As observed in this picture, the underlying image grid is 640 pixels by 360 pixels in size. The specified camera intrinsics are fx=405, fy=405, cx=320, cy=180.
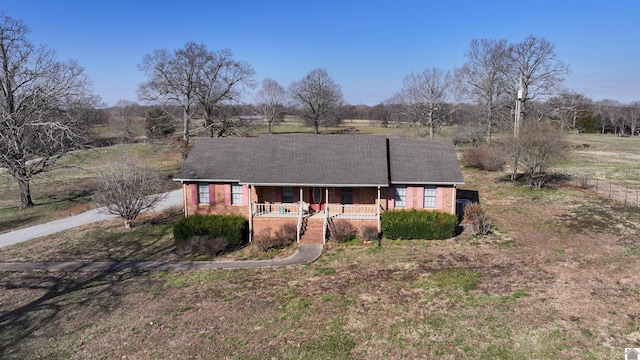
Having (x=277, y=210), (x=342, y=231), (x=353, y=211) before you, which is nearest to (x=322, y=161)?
(x=353, y=211)

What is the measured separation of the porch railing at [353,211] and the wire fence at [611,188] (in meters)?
Answer: 15.6

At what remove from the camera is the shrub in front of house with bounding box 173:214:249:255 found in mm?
19328

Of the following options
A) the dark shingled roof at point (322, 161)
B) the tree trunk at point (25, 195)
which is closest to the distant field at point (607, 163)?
the dark shingled roof at point (322, 161)

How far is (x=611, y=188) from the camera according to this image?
28.9 metres

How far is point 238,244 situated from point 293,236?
9.22 ft

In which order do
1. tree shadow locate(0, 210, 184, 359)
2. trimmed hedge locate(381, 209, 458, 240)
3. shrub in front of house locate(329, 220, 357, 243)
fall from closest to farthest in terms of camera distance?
tree shadow locate(0, 210, 184, 359) < trimmed hedge locate(381, 209, 458, 240) < shrub in front of house locate(329, 220, 357, 243)

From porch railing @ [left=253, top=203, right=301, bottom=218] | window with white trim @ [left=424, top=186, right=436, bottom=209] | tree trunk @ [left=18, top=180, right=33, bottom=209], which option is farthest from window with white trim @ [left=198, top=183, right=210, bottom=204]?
tree trunk @ [left=18, top=180, right=33, bottom=209]

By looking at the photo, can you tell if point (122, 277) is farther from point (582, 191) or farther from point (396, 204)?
point (582, 191)

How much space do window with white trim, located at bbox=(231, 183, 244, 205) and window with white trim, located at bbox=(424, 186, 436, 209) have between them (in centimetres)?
996

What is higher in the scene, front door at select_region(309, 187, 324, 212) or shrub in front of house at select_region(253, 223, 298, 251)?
front door at select_region(309, 187, 324, 212)

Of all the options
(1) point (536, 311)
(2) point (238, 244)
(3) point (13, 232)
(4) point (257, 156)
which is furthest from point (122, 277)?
(1) point (536, 311)

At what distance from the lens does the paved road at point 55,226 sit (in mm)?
22641

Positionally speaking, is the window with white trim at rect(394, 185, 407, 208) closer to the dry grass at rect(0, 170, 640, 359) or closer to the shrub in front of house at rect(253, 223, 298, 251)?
the dry grass at rect(0, 170, 640, 359)

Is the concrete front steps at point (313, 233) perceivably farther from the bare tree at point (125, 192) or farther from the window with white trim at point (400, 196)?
the bare tree at point (125, 192)
